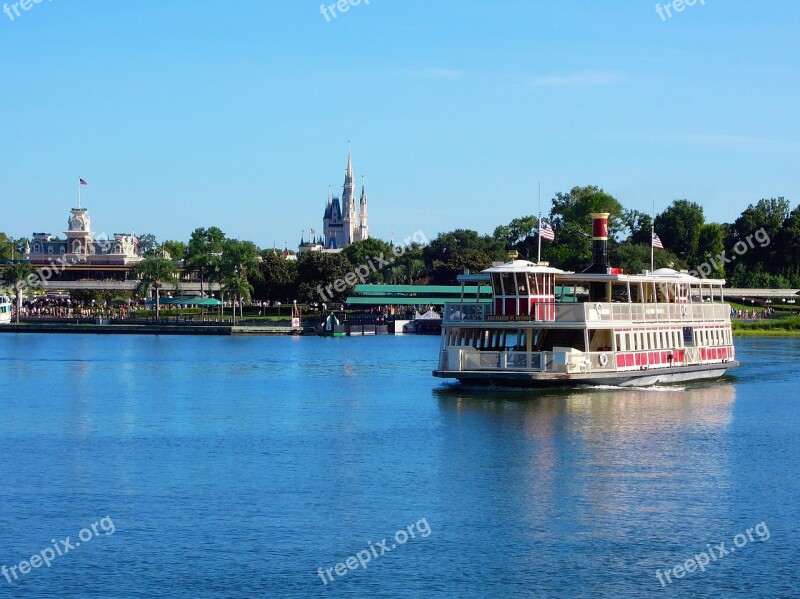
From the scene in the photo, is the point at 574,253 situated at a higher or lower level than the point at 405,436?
higher

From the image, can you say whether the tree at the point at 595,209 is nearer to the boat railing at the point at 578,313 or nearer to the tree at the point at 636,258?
the tree at the point at 636,258

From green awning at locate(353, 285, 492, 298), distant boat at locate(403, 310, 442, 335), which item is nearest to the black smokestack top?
distant boat at locate(403, 310, 442, 335)

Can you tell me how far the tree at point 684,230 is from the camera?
194 metres

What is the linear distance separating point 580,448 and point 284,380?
1479 inches

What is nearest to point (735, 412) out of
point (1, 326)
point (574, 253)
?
point (574, 253)

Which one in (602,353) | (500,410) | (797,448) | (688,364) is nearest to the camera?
(797,448)

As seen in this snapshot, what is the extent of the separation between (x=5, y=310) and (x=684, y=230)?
104 metres

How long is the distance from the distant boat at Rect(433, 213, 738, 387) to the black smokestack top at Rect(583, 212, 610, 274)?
6 cm

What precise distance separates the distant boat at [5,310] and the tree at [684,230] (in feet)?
327

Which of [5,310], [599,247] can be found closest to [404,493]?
[599,247]

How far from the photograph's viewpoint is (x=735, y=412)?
60.1 m

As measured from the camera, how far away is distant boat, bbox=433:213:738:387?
61.5m

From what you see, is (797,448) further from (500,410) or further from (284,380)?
(284,380)

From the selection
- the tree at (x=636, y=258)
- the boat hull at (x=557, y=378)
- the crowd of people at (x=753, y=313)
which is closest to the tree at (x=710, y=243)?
the crowd of people at (x=753, y=313)
